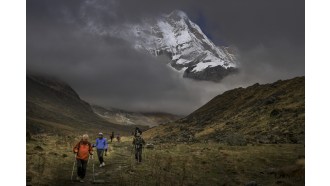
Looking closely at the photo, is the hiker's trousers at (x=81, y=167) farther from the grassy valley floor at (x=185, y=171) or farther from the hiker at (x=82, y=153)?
the grassy valley floor at (x=185, y=171)

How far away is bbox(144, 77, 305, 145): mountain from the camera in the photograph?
Result: 40.5m

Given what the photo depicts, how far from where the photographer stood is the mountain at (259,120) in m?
40.5

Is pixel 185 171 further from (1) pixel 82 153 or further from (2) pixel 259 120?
(2) pixel 259 120

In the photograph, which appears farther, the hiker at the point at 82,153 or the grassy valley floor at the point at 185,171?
the grassy valley floor at the point at 185,171

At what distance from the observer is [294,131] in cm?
4047

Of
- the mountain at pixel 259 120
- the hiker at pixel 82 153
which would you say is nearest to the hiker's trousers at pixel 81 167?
the hiker at pixel 82 153

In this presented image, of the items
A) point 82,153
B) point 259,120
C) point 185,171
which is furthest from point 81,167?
point 259,120

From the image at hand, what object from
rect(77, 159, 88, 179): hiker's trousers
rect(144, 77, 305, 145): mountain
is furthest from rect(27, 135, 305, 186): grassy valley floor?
rect(144, 77, 305, 145): mountain

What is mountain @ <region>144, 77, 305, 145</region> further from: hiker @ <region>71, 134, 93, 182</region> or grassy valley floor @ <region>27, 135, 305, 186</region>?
hiker @ <region>71, 134, 93, 182</region>

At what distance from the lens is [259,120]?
195 ft
